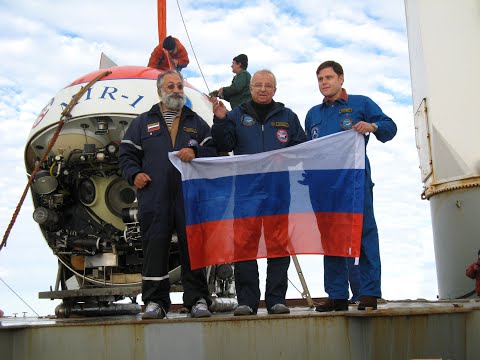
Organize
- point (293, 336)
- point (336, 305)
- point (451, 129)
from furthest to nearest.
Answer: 1. point (451, 129)
2. point (336, 305)
3. point (293, 336)

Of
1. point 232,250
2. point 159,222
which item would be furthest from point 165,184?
point 232,250

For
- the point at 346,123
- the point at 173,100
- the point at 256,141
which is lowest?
the point at 256,141

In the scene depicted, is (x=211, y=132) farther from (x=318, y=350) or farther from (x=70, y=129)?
(x=70, y=129)

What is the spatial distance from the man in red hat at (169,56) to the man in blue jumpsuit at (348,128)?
3.67 m

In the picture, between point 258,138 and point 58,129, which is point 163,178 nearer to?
point 258,138

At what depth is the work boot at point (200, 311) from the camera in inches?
206

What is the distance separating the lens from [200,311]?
5246 millimetres

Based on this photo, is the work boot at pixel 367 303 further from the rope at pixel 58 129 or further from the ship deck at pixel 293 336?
the rope at pixel 58 129

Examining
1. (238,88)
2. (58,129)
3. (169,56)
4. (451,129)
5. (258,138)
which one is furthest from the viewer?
(169,56)

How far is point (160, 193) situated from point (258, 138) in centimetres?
93

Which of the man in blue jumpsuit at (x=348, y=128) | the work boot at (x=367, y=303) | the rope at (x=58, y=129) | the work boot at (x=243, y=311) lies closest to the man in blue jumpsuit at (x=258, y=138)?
the work boot at (x=243, y=311)

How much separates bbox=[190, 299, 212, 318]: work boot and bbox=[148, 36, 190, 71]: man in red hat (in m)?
4.34

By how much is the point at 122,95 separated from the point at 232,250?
10.1 feet

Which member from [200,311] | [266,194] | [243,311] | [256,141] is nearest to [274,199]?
[266,194]
